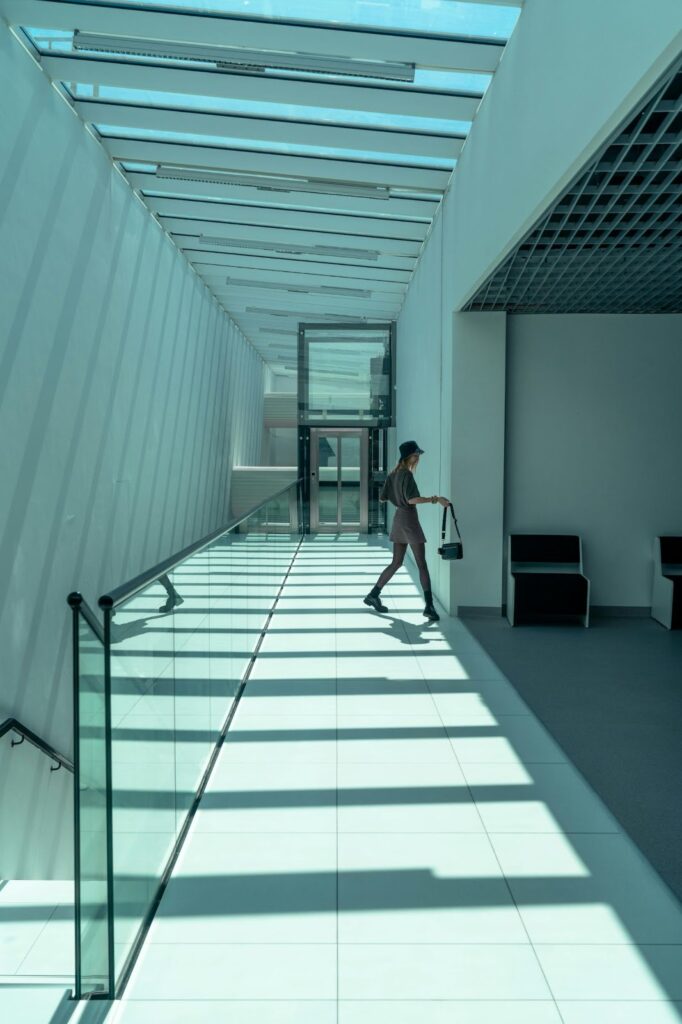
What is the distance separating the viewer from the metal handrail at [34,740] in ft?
19.4

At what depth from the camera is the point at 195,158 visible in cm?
796

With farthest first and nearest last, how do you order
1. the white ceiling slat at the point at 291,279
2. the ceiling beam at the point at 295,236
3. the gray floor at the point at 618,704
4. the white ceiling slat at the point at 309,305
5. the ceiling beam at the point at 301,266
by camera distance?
the white ceiling slat at the point at 309,305, the white ceiling slat at the point at 291,279, the ceiling beam at the point at 301,266, the ceiling beam at the point at 295,236, the gray floor at the point at 618,704

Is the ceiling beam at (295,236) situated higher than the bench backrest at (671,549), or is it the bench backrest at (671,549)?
the ceiling beam at (295,236)

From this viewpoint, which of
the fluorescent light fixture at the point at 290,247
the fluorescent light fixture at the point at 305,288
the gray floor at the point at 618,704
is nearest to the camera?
the gray floor at the point at 618,704

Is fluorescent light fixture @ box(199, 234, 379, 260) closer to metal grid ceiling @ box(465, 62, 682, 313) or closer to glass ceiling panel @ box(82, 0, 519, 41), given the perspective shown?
metal grid ceiling @ box(465, 62, 682, 313)

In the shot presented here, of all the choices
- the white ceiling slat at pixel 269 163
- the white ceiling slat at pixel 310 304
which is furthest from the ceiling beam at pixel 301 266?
the white ceiling slat at pixel 269 163

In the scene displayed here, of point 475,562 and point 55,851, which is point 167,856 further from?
point 475,562

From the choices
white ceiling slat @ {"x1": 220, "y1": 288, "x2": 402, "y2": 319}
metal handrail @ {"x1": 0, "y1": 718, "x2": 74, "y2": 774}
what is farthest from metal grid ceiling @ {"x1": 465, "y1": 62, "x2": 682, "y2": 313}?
white ceiling slat @ {"x1": 220, "y1": 288, "x2": 402, "y2": 319}

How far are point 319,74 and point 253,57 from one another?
0.61 metres

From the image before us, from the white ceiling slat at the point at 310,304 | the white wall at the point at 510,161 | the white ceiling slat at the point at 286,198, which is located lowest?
the white wall at the point at 510,161

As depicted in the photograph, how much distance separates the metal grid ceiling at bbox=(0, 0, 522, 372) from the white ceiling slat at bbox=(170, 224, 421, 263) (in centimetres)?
2

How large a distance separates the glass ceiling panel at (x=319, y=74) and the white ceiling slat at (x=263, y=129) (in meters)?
0.84

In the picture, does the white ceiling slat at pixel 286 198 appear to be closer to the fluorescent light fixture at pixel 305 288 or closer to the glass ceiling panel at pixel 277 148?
the glass ceiling panel at pixel 277 148

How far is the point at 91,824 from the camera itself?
2.37 metres
